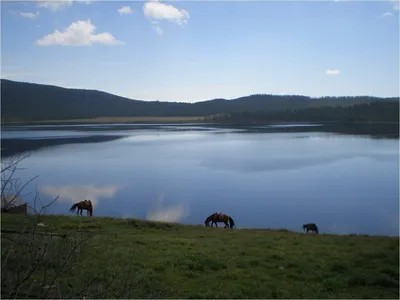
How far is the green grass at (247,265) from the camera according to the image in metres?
6.20

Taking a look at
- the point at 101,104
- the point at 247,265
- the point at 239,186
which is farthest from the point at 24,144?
the point at 101,104

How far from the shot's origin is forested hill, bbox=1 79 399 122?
134 metres

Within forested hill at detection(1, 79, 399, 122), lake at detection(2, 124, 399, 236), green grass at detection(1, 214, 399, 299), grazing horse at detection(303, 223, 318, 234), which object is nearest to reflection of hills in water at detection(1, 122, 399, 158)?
→ lake at detection(2, 124, 399, 236)

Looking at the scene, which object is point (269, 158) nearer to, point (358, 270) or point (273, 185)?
point (273, 185)

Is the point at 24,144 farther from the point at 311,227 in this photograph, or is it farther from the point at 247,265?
the point at 247,265

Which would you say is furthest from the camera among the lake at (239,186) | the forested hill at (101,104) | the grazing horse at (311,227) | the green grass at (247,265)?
the forested hill at (101,104)

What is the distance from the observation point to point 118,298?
266 centimetres

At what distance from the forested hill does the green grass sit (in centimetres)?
12591

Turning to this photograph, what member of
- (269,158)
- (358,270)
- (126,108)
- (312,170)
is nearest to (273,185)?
(312,170)

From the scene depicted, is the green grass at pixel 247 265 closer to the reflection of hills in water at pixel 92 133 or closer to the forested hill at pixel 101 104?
the reflection of hills in water at pixel 92 133

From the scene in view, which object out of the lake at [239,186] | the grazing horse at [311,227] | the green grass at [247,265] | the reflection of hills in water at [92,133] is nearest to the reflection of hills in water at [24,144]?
the reflection of hills in water at [92,133]

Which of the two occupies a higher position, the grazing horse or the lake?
the grazing horse

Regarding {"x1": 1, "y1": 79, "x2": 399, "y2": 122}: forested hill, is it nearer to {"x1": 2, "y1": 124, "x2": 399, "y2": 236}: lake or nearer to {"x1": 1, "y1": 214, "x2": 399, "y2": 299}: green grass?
{"x1": 2, "y1": 124, "x2": 399, "y2": 236}: lake

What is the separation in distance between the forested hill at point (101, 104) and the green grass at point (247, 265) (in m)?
126
